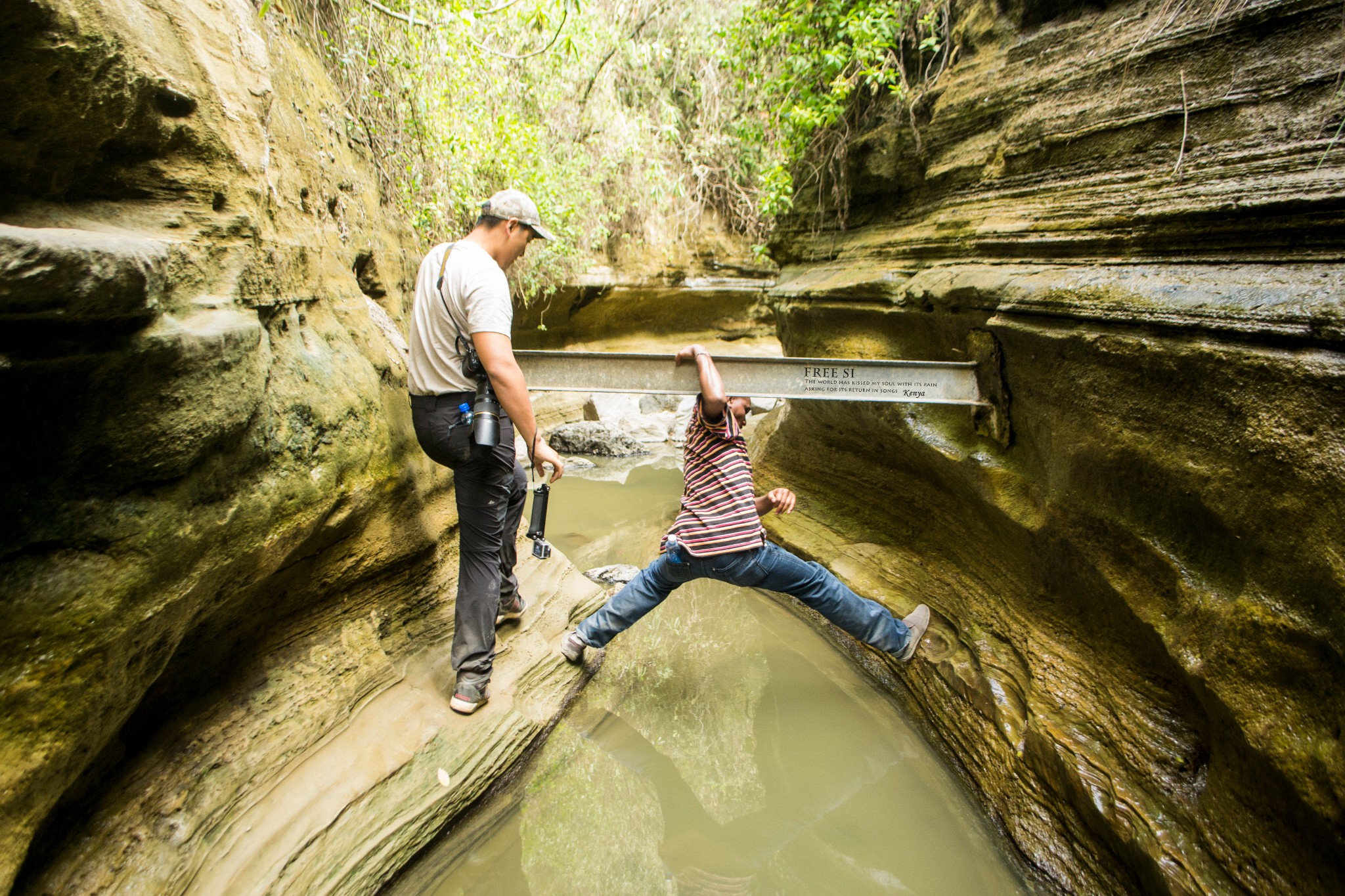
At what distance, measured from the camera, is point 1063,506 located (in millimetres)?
2717

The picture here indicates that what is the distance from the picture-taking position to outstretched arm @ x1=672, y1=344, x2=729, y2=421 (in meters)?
2.67

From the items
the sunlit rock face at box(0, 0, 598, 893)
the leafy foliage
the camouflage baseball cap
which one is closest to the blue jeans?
the sunlit rock face at box(0, 0, 598, 893)

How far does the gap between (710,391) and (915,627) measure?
1.85 m

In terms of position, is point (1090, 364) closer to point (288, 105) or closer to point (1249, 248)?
point (1249, 248)

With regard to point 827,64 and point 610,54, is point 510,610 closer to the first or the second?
point 827,64

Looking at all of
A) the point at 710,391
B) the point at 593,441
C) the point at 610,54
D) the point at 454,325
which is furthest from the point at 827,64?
the point at 610,54

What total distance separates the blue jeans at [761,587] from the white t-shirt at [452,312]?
127 cm

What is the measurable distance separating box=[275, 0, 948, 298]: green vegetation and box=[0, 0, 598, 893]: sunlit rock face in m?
1.89

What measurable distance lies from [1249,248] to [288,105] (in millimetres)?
3841

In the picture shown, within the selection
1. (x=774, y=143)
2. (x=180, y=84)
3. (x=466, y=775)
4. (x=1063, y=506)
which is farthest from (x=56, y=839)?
(x=774, y=143)

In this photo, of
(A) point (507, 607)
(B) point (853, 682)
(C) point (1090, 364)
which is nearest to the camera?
(C) point (1090, 364)

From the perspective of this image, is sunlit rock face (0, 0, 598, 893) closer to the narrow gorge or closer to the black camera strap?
the narrow gorge

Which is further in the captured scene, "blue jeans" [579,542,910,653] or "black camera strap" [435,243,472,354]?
"blue jeans" [579,542,910,653]

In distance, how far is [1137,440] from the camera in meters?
2.28
